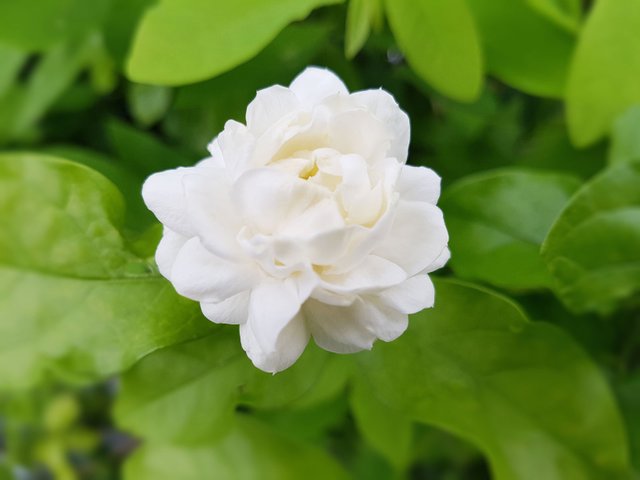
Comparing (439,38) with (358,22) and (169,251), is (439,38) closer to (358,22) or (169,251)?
(358,22)

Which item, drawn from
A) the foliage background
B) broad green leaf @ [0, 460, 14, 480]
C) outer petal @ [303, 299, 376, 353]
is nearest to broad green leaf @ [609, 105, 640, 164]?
the foliage background

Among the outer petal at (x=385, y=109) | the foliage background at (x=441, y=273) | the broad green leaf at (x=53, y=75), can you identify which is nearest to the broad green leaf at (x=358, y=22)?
the foliage background at (x=441, y=273)

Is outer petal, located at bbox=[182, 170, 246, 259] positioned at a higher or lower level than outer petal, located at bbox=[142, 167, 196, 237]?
higher

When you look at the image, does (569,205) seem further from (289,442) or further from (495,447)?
(289,442)

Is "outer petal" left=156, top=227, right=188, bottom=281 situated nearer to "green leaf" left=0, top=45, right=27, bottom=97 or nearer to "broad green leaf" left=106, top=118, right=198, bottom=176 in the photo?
"broad green leaf" left=106, top=118, right=198, bottom=176

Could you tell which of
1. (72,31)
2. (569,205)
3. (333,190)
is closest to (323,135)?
(333,190)

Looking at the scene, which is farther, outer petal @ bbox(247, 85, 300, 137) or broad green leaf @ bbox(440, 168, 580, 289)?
broad green leaf @ bbox(440, 168, 580, 289)

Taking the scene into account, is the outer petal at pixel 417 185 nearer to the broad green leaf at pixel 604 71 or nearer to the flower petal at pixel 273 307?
the flower petal at pixel 273 307

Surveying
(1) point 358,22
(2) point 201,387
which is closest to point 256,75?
(1) point 358,22
